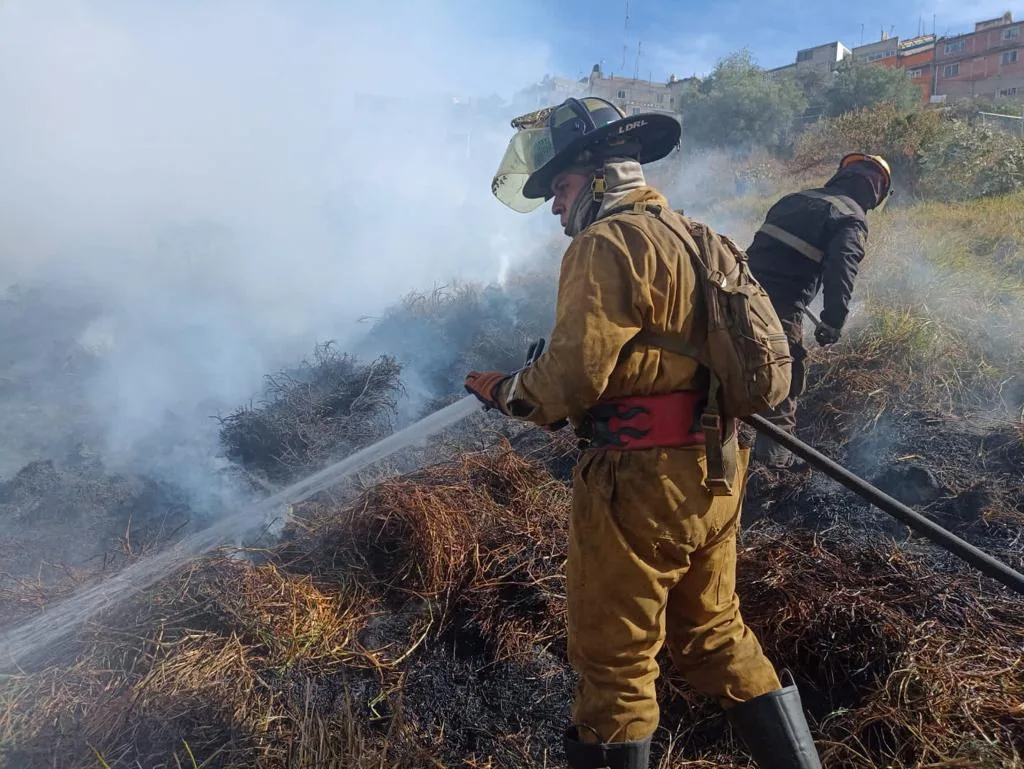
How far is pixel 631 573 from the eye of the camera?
1833 millimetres

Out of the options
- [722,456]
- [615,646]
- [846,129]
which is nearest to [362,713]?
[615,646]

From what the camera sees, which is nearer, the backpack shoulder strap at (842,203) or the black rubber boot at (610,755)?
the black rubber boot at (610,755)

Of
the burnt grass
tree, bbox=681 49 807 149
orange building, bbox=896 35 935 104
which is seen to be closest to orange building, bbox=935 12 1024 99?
orange building, bbox=896 35 935 104

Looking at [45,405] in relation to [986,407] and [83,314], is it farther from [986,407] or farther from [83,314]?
[986,407]

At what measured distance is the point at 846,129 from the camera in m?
14.9

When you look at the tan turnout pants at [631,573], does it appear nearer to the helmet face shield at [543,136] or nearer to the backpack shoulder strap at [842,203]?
the helmet face shield at [543,136]

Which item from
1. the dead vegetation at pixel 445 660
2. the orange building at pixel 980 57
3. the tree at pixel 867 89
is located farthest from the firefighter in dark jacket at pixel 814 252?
the orange building at pixel 980 57

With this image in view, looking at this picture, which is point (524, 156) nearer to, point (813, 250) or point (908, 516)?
point (908, 516)

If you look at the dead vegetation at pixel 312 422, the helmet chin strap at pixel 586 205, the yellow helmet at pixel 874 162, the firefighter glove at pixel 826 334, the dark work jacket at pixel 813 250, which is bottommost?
the dead vegetation at pixel 312 422

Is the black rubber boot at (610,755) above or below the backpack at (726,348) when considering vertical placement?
below

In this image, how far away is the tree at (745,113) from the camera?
75.9ft

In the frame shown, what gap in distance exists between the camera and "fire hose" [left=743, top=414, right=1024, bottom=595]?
197 cm

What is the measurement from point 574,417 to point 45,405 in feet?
22.1

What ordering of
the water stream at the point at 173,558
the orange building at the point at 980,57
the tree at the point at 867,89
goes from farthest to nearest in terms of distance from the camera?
the orange building at the point at 980,57 < the tree at the point at 867,89 < the water stream at the point at 173,558
